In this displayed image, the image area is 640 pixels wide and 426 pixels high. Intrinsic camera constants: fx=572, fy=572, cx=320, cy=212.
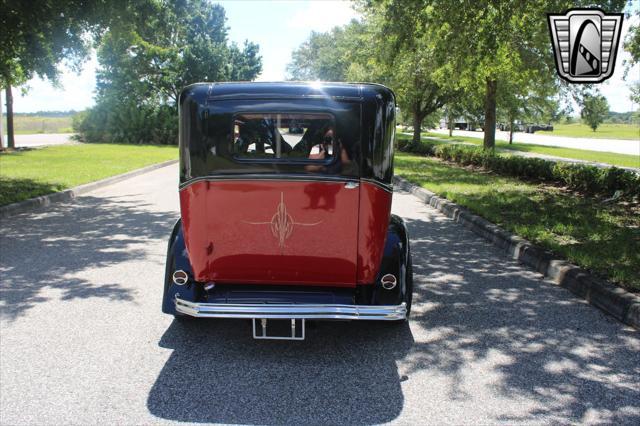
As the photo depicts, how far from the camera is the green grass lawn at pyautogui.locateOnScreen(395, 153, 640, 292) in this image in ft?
21.5

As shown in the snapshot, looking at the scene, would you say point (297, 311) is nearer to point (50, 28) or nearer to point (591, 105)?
point (50, 28)

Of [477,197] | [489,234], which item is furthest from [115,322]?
[477,197]

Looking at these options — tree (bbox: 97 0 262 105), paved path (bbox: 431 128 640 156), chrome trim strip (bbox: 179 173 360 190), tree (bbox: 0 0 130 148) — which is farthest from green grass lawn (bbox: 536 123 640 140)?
chrome trim strip (bbox: 179 173 360 190)

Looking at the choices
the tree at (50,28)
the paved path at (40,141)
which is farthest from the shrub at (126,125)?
the tree at (50,28)

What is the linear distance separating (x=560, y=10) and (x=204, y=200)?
8.92 m

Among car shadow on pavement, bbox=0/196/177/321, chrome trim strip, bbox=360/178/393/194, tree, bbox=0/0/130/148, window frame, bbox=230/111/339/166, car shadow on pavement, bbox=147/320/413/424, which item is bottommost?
car shadow on pavement, bbox=147/320/413/424

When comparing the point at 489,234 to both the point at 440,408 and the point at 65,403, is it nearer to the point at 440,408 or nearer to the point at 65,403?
the point at 440,408

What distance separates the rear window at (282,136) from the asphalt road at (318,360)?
152 cm

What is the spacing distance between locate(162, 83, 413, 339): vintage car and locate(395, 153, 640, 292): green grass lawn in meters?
2.98

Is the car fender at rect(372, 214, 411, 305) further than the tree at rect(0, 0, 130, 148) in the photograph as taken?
No

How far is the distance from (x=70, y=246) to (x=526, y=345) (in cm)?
608

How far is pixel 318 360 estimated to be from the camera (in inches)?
169

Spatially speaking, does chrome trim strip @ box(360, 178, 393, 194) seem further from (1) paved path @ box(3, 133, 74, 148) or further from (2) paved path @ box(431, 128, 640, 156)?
(2) paved path @ box(431, 128, 640, 156)

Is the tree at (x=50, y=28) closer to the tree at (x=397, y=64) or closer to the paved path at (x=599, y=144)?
the tree at (x=397, y=64)
